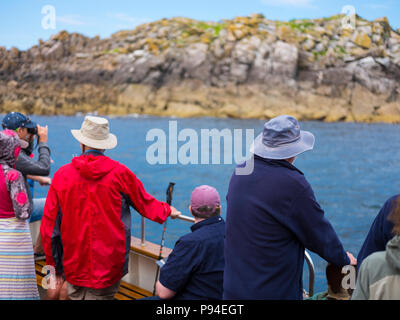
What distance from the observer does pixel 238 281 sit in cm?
226

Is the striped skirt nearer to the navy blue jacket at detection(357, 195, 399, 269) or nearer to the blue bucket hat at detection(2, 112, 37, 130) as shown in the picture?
the blue bucket hat at detection(2, 112, 37, 130)

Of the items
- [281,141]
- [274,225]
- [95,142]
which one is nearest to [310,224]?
[274,225]

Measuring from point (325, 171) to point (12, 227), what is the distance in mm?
40216

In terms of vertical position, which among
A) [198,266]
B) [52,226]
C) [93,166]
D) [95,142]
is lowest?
[198,266]

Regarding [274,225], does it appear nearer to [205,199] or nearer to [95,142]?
[205,199]

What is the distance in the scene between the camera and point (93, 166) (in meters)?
2.88

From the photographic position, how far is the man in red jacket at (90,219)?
9.52 ft

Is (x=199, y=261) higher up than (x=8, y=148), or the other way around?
→ (x=8, y=148)

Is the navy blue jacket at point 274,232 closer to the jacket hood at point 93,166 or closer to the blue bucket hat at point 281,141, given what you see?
the blue bucket hat at point 281,141

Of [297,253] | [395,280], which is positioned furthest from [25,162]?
[395,280]

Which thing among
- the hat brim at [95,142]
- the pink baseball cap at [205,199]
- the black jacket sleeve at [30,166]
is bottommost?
the pink baseball cap at [205,199]

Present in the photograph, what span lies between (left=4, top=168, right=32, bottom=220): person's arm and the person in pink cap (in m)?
1.13

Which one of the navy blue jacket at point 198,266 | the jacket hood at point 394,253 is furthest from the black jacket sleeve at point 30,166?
the jacket hood at point 394,253

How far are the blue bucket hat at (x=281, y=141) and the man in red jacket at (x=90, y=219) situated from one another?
1.04m
